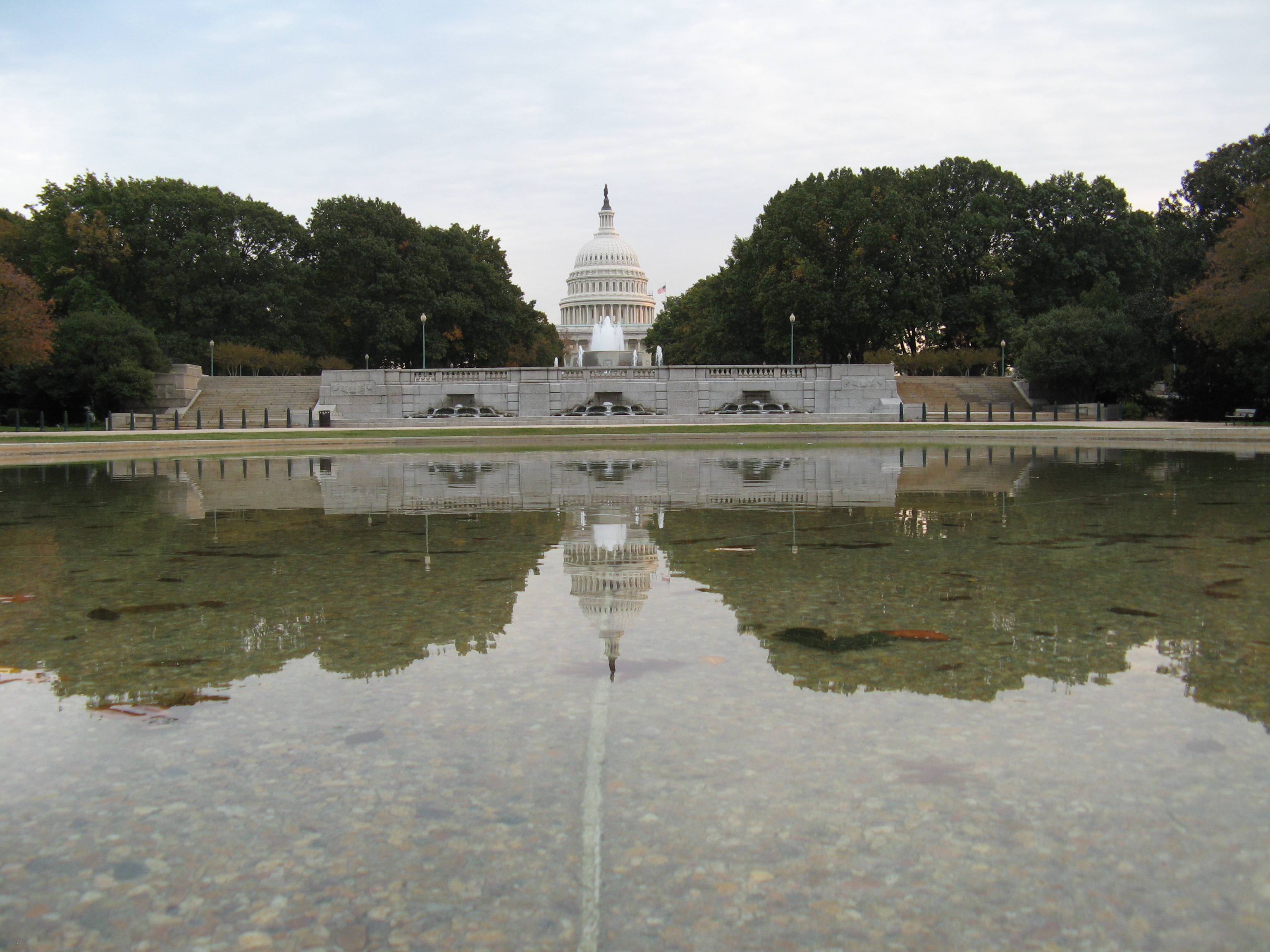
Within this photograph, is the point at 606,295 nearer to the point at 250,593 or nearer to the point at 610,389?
the point at 610,389

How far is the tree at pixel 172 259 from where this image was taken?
5778 centimetres

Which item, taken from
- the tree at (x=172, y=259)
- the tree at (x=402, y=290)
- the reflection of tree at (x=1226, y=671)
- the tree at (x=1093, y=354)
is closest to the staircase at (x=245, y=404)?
the tree at (x=172, y=259)

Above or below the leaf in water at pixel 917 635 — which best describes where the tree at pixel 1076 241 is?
above

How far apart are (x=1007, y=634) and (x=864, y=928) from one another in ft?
10.2

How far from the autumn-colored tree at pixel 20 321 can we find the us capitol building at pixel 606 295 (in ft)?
320

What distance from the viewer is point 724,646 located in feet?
16.6

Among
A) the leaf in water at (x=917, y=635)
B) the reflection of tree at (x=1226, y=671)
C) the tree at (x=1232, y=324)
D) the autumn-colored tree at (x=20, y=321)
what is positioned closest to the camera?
the reflection of tree at (x=1226, y=671)

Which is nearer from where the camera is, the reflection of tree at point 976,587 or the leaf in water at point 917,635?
the reflection of tree at point 976,587

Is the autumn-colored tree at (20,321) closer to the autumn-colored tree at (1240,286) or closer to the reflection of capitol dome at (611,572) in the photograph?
the reflection of capitol dome at (611,572)

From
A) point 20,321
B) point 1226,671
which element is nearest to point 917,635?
point 1226,671

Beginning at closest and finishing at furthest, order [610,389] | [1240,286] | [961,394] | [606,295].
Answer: [1240,286]
[610,389]
[961,394]
[606,295]

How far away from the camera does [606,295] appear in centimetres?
13488

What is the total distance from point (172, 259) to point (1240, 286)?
54.5m

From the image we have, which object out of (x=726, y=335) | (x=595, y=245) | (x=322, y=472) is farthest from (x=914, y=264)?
(x=595, y=245)
